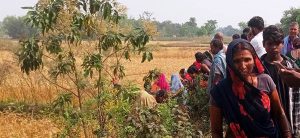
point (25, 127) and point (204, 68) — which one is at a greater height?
point (204, 68)

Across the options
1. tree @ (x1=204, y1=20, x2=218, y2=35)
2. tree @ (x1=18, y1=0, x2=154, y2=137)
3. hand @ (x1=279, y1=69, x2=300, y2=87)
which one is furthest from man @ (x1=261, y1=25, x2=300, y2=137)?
tree @ (x1=204, y1=20, x2=218, y2=35)

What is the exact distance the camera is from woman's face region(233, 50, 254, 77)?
9.33 feet

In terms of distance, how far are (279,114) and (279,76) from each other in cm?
49

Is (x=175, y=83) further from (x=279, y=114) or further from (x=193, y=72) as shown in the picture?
(x=279, y=114)

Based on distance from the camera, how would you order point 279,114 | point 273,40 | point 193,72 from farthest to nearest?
point 193,72, point 273,40, point 279,114

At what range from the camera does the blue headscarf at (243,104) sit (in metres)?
2.83

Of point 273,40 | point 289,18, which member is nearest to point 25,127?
point 273,40

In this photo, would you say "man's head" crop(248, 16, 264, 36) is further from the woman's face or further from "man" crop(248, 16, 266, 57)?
the woman's face

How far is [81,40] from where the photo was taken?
500 centimetres

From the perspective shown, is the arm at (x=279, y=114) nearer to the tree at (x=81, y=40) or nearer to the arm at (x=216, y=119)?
the arm at (x=216, y=119)

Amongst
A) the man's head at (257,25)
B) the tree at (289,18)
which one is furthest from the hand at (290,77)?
the tree at (289,18)

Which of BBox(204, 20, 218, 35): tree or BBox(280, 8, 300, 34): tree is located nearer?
BBox(280, 8, 300, 34): tree

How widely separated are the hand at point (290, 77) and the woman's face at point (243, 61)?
36 centimetres

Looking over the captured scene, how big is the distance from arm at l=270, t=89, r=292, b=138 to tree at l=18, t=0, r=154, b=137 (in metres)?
1.98
